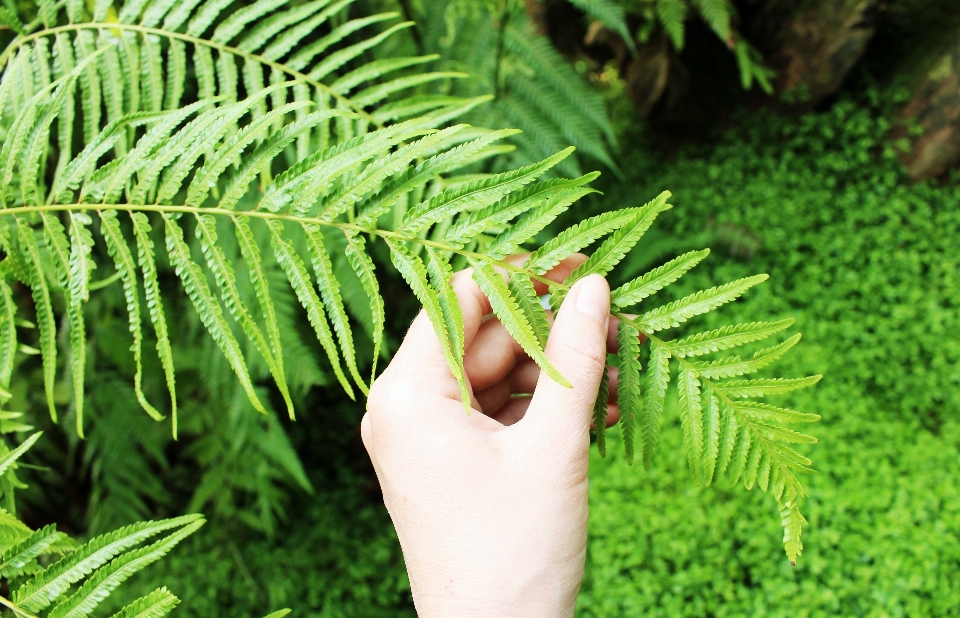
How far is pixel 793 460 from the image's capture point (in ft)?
2.98

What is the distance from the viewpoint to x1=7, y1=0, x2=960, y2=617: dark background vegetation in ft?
7.07

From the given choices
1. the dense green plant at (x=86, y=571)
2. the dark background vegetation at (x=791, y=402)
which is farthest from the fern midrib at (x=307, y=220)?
the dark background vegetation at (x=791, y=402)

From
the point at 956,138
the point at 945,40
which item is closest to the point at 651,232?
the point at 956,138

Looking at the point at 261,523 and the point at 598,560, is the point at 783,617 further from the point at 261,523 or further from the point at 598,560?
the point at 261,523

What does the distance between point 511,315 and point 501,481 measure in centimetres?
28

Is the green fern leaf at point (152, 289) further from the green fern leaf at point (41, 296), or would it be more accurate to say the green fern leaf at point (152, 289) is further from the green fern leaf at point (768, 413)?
the green fern leaf at point (768, 413)

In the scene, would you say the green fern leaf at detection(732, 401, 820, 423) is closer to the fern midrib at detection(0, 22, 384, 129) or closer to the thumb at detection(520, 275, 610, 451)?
the thumb at detection(520, 275, 610, 451)

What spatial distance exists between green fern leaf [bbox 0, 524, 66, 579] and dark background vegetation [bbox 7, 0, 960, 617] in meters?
1.30

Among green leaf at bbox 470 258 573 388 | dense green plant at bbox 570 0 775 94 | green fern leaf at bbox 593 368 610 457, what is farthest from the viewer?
dense green plant at bbox 570 0 775 94

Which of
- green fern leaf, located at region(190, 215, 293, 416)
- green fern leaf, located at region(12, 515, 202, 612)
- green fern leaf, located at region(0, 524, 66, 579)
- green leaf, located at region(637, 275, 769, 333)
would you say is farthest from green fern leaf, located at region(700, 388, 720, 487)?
green fern leaf, located at region(0, 524, 66, 579)

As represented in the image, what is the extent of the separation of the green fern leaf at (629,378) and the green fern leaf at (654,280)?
4 centimetres

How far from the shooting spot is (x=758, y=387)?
35.9 inches

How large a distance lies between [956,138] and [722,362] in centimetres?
292

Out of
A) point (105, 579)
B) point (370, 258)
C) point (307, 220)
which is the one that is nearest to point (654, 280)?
point (370, 258)
